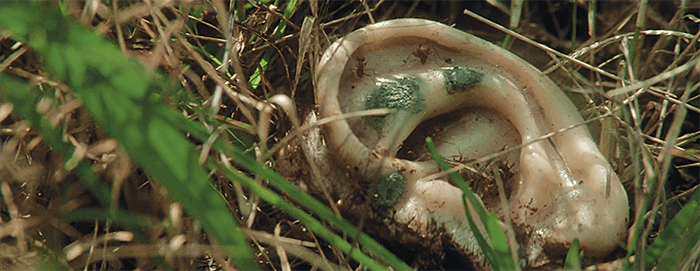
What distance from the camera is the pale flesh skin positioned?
140 centimetres

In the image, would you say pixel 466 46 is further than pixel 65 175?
Yes

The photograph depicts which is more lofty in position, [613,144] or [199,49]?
[199,49]

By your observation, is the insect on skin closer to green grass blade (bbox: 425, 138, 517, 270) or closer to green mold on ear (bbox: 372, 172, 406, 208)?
green mold on ear (bbox: 372, 172, 406, 208)

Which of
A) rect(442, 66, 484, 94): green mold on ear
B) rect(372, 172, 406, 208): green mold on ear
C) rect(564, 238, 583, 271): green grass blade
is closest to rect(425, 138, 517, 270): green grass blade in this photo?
rect(564, 238, 583, 271): green grass blade

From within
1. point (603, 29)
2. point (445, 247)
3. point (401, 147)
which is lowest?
point (445, 247)

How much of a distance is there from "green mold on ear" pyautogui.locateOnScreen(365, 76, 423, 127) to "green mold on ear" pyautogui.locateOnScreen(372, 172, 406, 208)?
14cm

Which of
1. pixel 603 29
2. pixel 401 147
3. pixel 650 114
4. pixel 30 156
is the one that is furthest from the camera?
pixel 603 29

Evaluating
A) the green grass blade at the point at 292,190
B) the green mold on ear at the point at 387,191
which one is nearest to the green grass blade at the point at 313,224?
the green grass blade at the point at 292,190

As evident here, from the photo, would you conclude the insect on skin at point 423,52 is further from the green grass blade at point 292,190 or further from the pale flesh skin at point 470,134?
the green grass blade at point 292,190

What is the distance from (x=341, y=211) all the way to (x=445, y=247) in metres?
0.25

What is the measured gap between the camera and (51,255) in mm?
1255

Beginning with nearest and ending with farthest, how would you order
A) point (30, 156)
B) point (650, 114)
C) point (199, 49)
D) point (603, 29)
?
point (30, 156) < point (199, 49) < point (650, 114) < point (603, 29)

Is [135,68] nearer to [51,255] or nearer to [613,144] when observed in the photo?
[51,255]

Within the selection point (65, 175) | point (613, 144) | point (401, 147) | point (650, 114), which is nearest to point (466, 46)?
point (401, 147)
